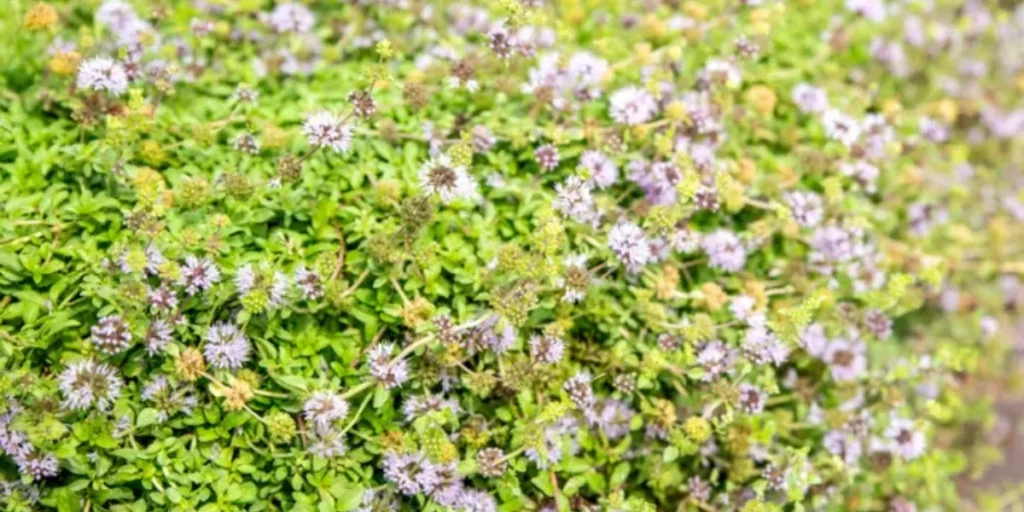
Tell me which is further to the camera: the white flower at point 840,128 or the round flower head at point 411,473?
the white flower at point 840,128

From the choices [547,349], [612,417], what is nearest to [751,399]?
[612,417]

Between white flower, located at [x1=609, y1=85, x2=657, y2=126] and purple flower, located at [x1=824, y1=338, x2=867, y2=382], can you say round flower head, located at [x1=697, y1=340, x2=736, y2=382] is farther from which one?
white flower, located at [x1=609, y1=85, x2=657, y2=126]

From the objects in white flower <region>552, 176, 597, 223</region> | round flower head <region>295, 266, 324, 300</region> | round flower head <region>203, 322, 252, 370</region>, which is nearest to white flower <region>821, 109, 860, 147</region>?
white flower <region>552, 176, 597, 223</region>

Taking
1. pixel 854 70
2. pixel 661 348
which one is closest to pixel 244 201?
pixel 661 348

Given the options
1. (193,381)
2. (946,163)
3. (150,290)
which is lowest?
(946,163)

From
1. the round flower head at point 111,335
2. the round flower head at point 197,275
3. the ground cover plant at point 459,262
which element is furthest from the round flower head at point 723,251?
the round flower head at point 111,335

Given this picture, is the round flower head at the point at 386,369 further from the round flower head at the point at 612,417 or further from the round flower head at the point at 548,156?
the round flower head at the point at 548,156

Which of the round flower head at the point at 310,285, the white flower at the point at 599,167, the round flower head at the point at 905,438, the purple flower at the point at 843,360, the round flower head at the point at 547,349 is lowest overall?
the round flower head at the point at 905,438

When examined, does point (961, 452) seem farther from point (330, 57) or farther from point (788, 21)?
point (330, 57)
